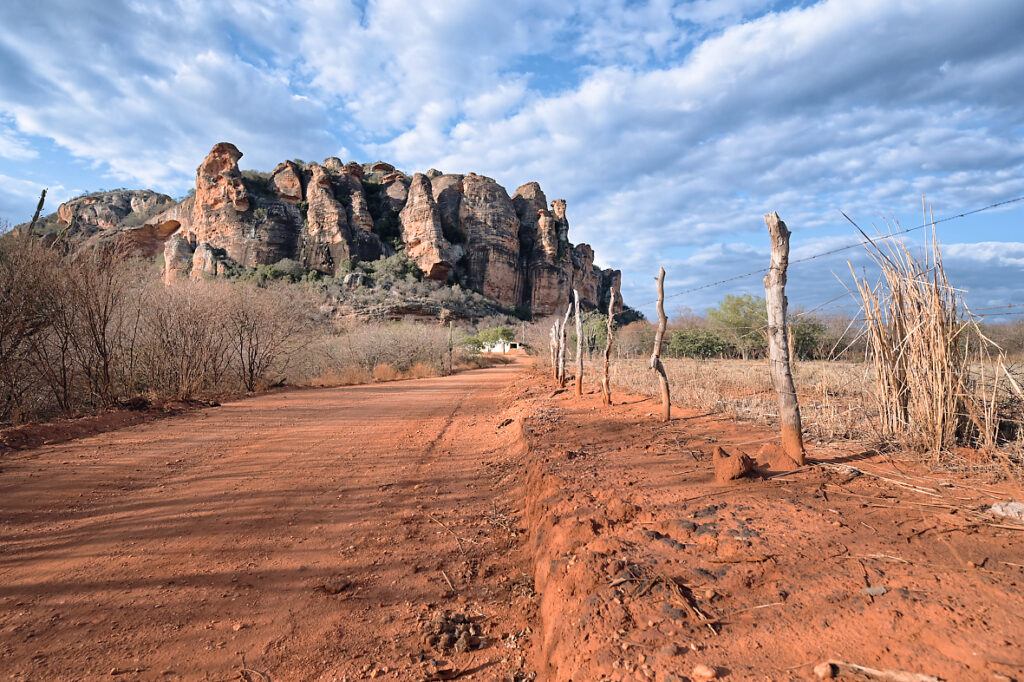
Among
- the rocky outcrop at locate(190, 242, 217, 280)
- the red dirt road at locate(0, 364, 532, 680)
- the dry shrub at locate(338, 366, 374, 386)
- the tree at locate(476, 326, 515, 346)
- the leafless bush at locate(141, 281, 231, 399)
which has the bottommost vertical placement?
the red dirt road at locate(0, 364, 532, 680)

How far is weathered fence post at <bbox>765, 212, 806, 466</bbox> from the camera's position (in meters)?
4.13

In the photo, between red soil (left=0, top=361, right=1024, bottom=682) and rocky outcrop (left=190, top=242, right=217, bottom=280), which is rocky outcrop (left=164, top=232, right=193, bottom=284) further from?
red soil (left=0, top=361, right=1024, bottom=682)

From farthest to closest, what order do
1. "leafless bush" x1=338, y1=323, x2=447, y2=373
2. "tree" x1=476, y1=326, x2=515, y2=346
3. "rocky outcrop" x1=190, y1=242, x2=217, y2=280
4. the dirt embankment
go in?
"rocky outcrop" x1=190, y1=242, x2=217, y2=280
"tree" x1=476, y1=326, x2=515, y2=346
"leafless bush" x1=338, y1=323, x2=447, y2=373
the dirt embankment

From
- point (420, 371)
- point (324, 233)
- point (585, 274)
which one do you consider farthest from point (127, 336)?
point (585, 274)

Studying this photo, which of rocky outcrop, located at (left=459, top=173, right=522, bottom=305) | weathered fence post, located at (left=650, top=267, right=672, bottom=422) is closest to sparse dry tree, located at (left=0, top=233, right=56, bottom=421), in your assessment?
weathered fence post, located at (left=650, top=267, right=672, bottom=422)

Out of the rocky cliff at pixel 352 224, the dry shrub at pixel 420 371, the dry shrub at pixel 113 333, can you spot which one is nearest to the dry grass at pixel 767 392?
the dry shrub at pixel 113 333

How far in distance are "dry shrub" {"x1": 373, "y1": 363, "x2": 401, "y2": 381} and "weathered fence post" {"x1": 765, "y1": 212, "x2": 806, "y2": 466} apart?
50.7 ft

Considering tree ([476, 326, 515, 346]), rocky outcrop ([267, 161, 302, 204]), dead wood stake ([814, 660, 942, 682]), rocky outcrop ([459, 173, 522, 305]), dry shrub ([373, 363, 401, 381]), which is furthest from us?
rocky outcrop ([459, 173, 522, 305])

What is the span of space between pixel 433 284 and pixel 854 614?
48.6m

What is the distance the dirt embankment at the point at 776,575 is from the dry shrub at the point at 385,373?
49.6 ft

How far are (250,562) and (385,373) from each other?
627 inches

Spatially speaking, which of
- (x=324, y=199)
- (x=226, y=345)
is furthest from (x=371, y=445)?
(x=324, y=199)

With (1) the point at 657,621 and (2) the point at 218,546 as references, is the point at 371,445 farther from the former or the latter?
(1) the point at 657,621

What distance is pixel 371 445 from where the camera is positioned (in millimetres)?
6246
